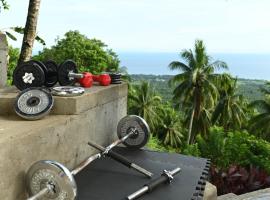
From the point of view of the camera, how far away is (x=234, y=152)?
10953mm

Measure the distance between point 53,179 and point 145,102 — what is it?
33137mm

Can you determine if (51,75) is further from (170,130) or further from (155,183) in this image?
(170,130)

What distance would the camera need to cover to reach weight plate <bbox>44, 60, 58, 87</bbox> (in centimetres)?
514

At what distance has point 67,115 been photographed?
4375 millimetres

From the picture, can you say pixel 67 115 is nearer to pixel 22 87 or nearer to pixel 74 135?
pixel 74 135

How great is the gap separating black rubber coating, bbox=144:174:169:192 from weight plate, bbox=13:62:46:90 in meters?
1.86

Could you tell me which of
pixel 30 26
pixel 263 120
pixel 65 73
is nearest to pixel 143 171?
pixel 65 73

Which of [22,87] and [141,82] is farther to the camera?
[141,82]

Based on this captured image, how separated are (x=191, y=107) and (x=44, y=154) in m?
28.4

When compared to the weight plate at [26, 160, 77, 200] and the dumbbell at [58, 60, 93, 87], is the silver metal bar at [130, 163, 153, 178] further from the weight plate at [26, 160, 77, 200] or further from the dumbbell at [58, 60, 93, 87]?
the dumbbell at [58, 60, 93, 87]

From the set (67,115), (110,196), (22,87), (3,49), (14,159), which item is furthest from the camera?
(3,49)

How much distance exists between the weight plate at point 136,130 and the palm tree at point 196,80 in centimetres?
2450

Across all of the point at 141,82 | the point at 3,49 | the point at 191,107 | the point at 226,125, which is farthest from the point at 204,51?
the point at 3,49

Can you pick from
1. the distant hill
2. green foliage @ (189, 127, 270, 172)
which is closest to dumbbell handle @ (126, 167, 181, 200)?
green foliage @ (189, 127, 270, 172)
